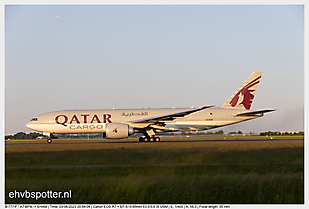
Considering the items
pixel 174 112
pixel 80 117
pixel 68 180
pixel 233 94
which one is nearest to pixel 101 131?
pixel 80 117

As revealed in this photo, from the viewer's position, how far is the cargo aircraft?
32.1 metres

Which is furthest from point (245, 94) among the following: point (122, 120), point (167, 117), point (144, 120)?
point (122, 120)

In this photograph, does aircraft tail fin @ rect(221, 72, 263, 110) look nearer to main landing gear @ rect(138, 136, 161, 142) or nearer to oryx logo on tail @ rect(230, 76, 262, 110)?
oryx logo on tail @ rect(230, 76, 262, 110)

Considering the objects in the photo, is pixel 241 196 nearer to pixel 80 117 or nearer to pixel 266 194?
pixel 266 194

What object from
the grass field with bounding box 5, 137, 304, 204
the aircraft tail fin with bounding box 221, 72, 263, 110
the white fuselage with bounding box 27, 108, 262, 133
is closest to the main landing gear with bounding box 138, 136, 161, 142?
the white fuselage with bounding box 27, 108, 262, 133

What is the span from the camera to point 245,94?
3522cm

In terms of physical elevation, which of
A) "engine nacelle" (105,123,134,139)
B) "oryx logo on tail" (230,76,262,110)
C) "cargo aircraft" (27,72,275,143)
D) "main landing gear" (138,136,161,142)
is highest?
"oryx logo on tail" (230,76,262,110)

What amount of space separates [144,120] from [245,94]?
1147 centimetres

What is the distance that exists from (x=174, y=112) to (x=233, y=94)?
7.23 metres

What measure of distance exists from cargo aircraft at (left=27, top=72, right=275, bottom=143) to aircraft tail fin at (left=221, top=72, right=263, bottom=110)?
707 millimetres

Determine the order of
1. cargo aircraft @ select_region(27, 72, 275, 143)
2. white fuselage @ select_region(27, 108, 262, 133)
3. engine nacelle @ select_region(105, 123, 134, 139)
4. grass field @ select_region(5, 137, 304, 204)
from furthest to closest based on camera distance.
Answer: white fuselage @ select_region(27, 108, 262, 133) → cargo aircraft @ select_region(27, 72, 275, 143) → engine nacelle @ select_region(105, 123, 134, 139) → grass field @ select_region(5, 137, 304, 204)

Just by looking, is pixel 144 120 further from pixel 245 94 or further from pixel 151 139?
pixel 245 94

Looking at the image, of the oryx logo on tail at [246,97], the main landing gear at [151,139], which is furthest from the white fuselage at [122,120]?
the oryx logo on tail at [246,97]

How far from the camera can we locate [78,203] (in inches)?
422
